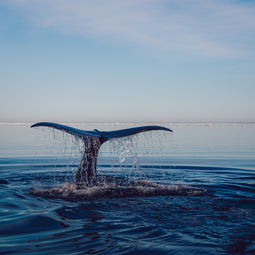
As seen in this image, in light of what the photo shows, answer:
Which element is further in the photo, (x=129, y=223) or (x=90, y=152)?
(x=90, y=152)

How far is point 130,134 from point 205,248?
3.59m

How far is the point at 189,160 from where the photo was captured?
16328mm

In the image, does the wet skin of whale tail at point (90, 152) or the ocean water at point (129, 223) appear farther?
the wet skin of whale tail at point (90, 152)

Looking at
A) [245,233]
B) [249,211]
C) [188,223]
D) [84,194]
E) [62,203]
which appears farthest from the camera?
[84,194]

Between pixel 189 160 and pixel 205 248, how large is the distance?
40.4 feet

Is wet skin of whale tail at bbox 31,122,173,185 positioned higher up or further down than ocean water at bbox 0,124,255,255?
higher up

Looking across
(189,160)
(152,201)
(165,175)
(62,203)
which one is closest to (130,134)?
(152,201)

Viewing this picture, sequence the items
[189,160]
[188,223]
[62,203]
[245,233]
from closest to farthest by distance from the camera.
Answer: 1. [245,233]
2. [188,223]
3. [62,203]
4. [189,160]

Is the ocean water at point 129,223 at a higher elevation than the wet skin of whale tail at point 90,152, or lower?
lower

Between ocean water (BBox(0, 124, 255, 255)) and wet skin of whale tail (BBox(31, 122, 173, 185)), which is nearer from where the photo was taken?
ocean water (BBox(0, 124, 255, 255))

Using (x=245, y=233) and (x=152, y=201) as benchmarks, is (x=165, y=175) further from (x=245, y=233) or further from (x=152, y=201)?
(x=245, y=233)

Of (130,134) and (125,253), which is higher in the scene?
(130,134)

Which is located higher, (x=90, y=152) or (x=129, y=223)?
(x=90, y=152)

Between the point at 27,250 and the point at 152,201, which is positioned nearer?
the point at 27,250
